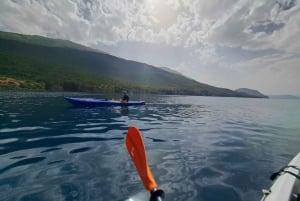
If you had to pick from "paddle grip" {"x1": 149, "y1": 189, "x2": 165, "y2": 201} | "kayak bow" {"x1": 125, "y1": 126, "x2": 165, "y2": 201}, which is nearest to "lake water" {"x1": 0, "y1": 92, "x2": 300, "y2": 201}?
"kayak bow" {"x1": 125, "y1": 126, "x2": 165, "y2": 201}

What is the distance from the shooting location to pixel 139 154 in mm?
4152

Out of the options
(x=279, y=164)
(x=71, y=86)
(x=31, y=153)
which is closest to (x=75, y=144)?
(x=31, y=153)

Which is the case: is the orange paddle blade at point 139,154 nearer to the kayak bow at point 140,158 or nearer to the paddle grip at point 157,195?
the kayak bow at point 140,158

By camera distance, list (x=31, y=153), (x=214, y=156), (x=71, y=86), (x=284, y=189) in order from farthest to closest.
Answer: (x=71, y=86) < (x=214, y=156) < (x=31, y=153) < (x=284, y=189)

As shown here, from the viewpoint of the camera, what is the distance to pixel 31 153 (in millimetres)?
8547

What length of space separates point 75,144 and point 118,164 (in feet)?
12.1

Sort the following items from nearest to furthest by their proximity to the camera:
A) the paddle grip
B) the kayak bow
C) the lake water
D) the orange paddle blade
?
the paddle grip → the kayak bow → the orange paddle blade → the lake water

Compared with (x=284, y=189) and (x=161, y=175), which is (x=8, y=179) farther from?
(x=284, y=189)

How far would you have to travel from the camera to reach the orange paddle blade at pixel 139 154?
146 inches

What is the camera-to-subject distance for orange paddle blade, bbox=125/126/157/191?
370cm

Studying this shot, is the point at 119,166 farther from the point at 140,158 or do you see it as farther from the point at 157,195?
the point at 157,195

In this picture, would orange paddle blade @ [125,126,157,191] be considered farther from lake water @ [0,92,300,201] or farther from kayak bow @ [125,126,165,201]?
lake water @ [0,92,300,201]

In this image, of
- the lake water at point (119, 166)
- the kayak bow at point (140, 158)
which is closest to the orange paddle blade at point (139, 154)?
the kayak bow at point (140, 158)

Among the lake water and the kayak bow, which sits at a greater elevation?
the kayak bow
